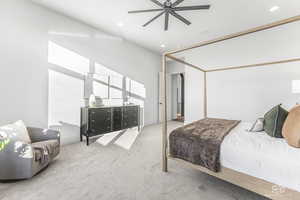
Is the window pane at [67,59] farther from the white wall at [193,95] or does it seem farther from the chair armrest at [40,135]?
the white wall at [193,95]

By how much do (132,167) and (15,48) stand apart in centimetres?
312

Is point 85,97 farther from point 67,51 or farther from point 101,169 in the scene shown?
point 101,169

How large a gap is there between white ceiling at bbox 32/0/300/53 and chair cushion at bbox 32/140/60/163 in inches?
110

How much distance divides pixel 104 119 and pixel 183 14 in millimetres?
3192

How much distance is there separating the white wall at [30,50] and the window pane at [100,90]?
701mm

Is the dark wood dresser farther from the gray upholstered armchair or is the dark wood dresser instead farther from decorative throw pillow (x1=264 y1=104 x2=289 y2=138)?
decorative throw pillow (x1=264 y1=104 x2=289 y2=138)

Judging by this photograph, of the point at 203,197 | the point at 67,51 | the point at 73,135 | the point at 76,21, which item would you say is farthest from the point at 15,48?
the point at 203,197

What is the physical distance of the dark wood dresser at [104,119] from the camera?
329cm

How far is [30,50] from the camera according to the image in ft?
9.15

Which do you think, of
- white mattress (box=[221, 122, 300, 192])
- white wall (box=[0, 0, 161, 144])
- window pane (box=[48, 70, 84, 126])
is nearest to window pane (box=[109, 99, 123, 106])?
window pane (box=[48, 70, 84, 126])

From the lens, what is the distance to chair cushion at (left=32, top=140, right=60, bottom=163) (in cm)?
195

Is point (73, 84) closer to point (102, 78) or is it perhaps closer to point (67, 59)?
point (67, 59)

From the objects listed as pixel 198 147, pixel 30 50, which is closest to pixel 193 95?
pixel 198 147

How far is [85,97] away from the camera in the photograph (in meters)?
3.67
